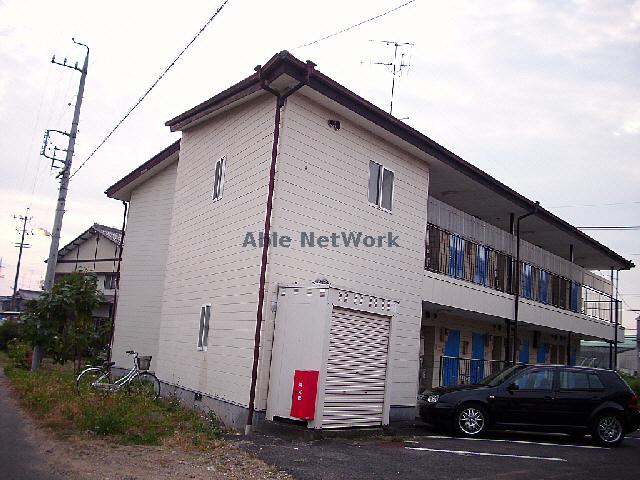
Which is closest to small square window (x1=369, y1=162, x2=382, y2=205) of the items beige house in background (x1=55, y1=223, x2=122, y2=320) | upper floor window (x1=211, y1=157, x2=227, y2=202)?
upper floor window (x1=211, y1=157, x2=227, y2=202)

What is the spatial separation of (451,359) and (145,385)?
860 cm

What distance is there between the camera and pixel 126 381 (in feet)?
41.9

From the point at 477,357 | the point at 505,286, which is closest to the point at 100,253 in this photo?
the point at 477,357

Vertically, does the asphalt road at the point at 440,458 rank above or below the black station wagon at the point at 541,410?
below

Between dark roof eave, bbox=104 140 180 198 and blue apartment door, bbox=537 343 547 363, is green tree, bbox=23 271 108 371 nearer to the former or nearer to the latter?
dark roof eave, bbox=104 140 180 198

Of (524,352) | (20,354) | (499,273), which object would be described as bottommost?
(20,354)

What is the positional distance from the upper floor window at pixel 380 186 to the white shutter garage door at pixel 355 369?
2837 mm

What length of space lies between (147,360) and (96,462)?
5.71 meters

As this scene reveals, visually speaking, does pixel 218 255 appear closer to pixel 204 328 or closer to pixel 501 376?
pixel 204 328

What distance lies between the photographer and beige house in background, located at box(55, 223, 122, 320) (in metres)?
Result: 36.6

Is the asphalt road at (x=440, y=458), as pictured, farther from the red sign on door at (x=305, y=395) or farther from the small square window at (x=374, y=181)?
the small square window at (x=374, y=181)

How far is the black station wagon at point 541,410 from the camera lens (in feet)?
38.8

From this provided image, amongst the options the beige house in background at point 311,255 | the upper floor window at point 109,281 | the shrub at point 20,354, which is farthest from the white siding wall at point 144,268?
the upper floor window at point 109,281

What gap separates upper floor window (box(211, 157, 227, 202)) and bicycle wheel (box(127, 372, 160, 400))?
4031 millimetres
